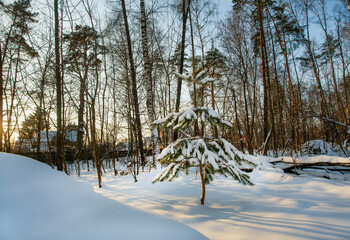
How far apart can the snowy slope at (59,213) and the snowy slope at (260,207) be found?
0.34 meters

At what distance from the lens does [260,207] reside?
7.69 ft

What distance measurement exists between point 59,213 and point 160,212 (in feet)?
3.96

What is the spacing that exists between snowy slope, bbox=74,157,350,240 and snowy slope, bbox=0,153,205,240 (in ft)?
1.11

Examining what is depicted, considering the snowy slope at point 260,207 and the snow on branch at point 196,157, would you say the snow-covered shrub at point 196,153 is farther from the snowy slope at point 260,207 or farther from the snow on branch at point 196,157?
the snowy slope at point 260,207

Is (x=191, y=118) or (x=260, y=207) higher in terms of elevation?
(x=191, y=118)

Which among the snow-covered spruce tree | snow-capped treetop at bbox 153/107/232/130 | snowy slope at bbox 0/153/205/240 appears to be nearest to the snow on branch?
the snow-covered spruce tree

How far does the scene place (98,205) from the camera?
2.24 metres

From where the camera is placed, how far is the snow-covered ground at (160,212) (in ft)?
5.45

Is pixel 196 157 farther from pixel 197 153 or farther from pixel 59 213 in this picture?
pixel 59 213

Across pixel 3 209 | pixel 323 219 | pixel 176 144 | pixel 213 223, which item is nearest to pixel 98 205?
pixel 3 209

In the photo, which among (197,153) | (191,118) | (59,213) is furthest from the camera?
(191,118)

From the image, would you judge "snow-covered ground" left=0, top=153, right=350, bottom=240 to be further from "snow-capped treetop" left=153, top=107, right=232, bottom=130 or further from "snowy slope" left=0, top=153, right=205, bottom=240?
"snow-capped treetop" left=153, top=107, right=232, bottom=130

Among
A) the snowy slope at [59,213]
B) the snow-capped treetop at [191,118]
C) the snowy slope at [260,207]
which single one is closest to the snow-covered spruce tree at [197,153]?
the snow-capped treetop at [191,118]

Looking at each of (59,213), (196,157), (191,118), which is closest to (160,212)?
(196,157)
